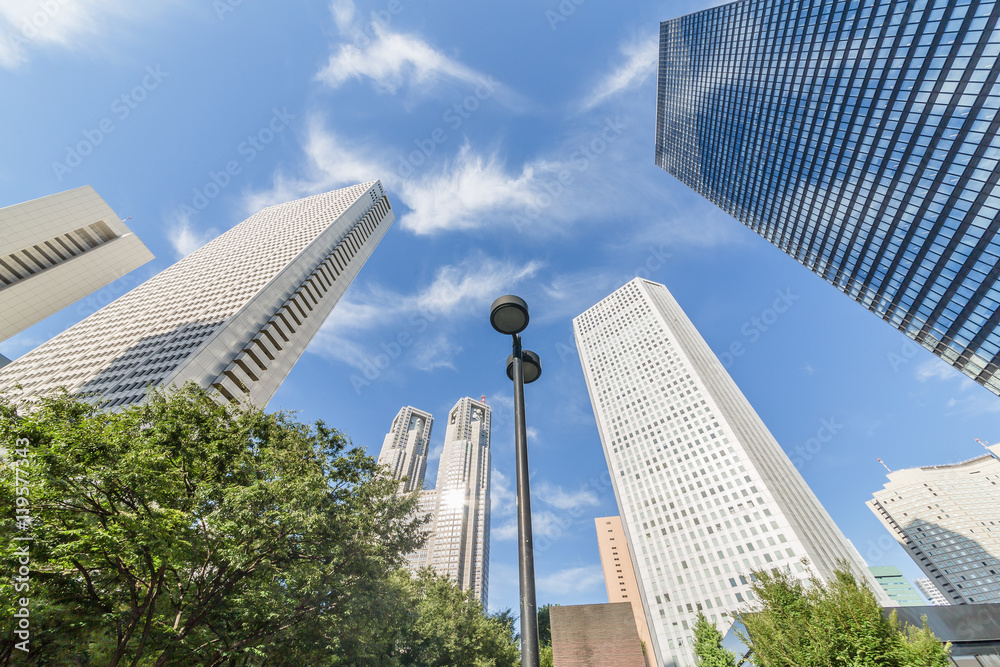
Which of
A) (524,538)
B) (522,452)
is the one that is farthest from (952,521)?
(524,538)

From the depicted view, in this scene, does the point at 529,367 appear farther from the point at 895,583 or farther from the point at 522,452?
the point at 895,583

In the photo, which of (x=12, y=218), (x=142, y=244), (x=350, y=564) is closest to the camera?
(x=350, y=564)

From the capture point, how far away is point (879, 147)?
59.2 meters

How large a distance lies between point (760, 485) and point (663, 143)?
4050 inches

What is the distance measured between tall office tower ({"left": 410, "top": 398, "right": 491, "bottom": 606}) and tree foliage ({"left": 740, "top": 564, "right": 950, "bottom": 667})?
4952 inches

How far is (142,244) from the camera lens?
228 ft

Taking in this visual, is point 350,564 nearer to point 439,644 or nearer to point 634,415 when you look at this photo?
point 439,644

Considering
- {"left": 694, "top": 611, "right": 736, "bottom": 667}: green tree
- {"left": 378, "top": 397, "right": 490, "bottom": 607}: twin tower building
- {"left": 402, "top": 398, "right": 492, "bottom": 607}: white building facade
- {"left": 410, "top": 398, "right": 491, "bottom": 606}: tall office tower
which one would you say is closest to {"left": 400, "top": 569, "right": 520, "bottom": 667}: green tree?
{"left": 694, "top": 611, "right": 736, "bottom": 667}: green tree

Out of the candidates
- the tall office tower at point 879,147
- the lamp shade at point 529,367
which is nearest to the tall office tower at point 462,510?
the tall office tower at point 879,147

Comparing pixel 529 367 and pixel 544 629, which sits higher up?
pixel 544 629

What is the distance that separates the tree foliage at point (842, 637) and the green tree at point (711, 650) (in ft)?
14.4

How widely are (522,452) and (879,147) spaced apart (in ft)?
280

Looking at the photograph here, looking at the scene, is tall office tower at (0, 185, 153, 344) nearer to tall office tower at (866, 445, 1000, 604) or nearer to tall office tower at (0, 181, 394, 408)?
tall office tower at (0, 181, 394, 408)

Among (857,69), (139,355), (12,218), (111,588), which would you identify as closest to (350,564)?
(111,588)
